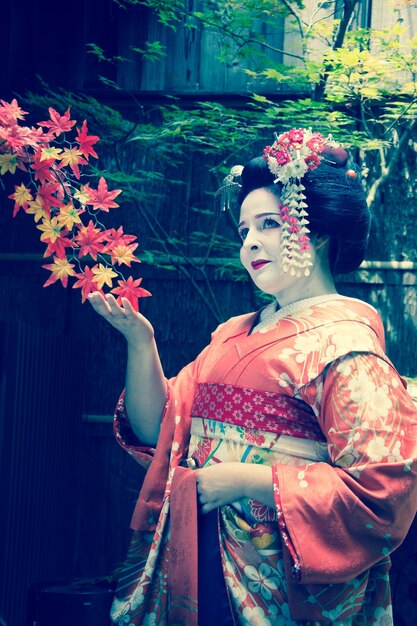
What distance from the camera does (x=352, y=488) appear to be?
239cm

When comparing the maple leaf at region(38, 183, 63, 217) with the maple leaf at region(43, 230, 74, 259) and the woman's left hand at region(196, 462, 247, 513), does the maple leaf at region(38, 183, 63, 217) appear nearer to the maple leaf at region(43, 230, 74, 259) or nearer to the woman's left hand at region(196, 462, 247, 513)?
the maple leaf at region(43, 230, 74, 259)

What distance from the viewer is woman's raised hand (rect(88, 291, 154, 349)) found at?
2.71 metres

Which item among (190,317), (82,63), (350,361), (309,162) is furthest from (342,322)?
(82,63)

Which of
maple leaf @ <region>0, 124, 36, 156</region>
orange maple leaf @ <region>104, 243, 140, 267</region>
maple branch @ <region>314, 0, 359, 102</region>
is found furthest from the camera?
maple branch @ <region>314, 0, 359, 102</region>

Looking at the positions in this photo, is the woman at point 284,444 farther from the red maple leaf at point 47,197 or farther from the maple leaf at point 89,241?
the red maple leaf at point 47,197

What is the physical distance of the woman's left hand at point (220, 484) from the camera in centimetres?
251

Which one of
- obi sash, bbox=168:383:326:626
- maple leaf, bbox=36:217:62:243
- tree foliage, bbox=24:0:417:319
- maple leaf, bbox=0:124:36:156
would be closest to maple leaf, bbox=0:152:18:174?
maple leaf, bbox=0:124:36:156

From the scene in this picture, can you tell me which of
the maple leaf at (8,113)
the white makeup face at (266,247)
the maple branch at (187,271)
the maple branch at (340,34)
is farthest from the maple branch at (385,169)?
the maple leaf at (8,113)

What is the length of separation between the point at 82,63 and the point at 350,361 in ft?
13.6

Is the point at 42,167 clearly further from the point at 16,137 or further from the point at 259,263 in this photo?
the point at 259,263

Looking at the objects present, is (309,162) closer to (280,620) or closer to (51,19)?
(280,620)

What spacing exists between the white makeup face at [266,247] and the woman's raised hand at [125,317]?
0.42 m

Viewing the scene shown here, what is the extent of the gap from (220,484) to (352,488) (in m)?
0.42

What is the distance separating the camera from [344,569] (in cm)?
238
